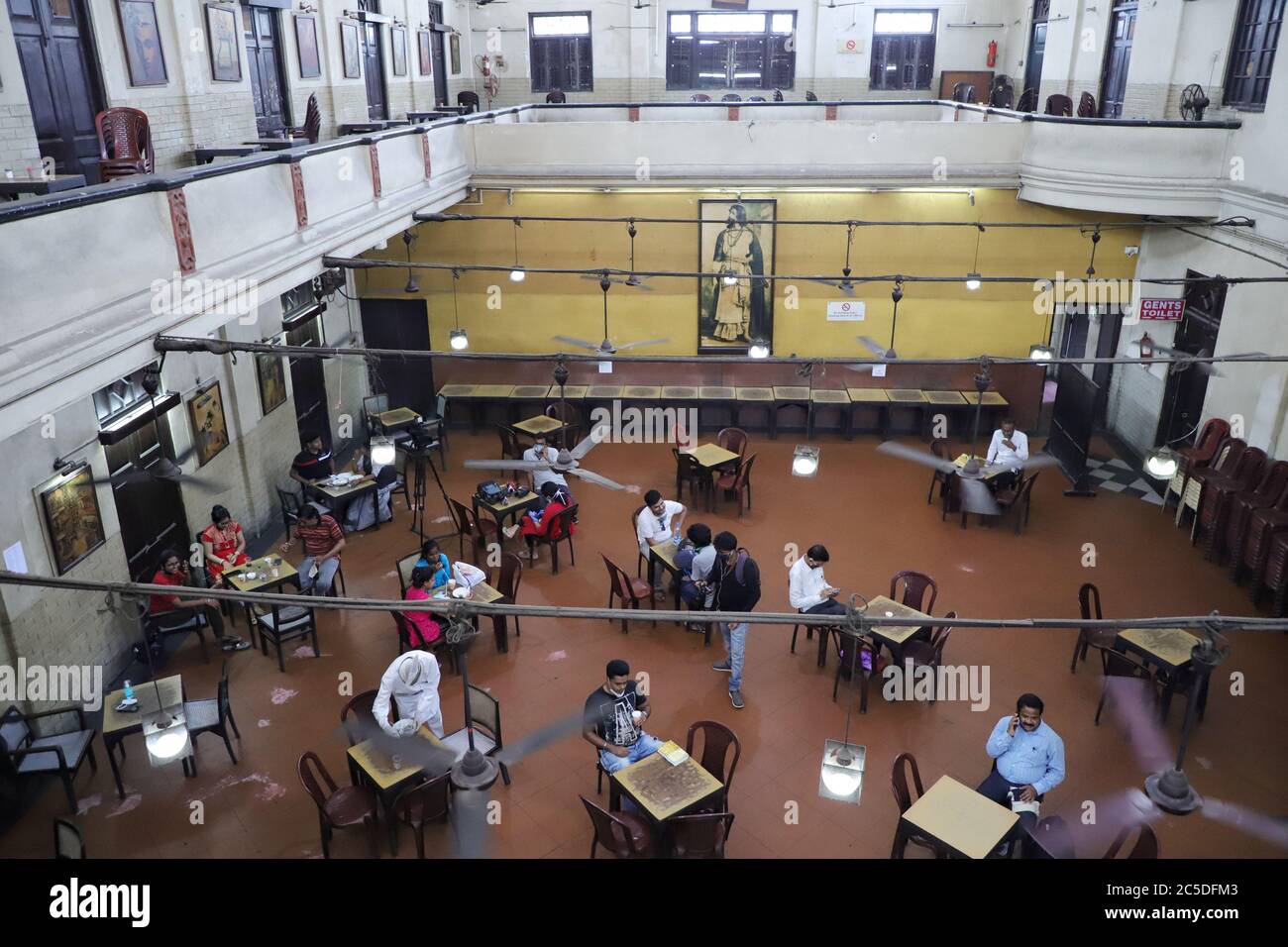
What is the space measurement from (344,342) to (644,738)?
9722mm

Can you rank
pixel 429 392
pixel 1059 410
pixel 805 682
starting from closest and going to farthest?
pixel 805 682 < pixel 1059 410 < pixel 429 392

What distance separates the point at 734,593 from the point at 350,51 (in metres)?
10.5

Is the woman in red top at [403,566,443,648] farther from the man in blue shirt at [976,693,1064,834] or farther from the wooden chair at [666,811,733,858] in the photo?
the man in blue shirt at [976,693,1064,834]

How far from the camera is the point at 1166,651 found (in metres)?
7.66

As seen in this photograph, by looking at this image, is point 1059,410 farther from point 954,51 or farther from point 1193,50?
point 954,51

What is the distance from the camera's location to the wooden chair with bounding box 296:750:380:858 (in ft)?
20.3

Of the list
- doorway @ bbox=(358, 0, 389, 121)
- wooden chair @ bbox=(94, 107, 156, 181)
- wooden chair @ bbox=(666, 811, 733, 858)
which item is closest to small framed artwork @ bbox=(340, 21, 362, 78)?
doorway @ bbox=(358, 0, 389, 121)

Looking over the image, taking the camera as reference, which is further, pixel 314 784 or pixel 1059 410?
pixel 1059 410

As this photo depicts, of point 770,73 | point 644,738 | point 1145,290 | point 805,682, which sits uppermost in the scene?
point 770,73

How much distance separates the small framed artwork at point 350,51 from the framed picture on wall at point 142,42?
4449mm

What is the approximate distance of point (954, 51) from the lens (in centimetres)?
1841

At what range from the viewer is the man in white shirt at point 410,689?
261 inches

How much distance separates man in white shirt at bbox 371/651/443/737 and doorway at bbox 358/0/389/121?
10560mm

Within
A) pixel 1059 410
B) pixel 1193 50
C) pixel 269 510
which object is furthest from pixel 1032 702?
pixel 1193 50
